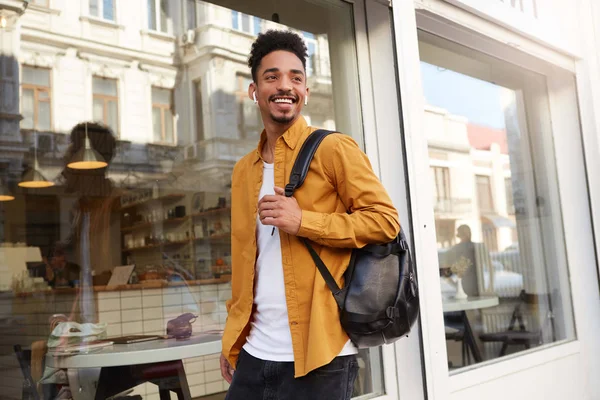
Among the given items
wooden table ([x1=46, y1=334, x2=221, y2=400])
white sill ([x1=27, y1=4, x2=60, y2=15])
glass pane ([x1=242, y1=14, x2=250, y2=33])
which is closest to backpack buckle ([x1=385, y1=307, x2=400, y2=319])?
wooden table ([x1=46, y1=334, x2=221, y2=400])

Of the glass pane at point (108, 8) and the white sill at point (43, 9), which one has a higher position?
the white sill at point (43, 9)

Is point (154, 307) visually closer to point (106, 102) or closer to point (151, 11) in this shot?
point (151, 11)

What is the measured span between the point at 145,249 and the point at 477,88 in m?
5.31

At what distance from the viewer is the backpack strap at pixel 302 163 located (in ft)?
4.89

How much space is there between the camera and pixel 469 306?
438 centimetres

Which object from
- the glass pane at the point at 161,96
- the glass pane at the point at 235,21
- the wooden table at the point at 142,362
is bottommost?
the wooden table at the point at 142,362

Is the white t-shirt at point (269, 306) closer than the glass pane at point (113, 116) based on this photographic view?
Yes

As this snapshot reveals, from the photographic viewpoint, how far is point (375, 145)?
9.69 feet

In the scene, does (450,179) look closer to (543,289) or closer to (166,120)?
(543,289)

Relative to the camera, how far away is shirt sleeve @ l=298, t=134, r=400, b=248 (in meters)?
1.41

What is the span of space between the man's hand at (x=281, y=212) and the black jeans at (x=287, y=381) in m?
0.34

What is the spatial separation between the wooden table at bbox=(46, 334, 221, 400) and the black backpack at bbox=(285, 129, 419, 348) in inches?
56.3

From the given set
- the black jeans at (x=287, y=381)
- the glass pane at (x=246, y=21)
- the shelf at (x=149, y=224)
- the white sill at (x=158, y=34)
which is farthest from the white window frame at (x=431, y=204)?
the shelf at (x=149, y=224)

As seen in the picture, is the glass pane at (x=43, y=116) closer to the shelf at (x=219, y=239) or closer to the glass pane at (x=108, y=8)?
the glass pane at (x=108, y=8)
